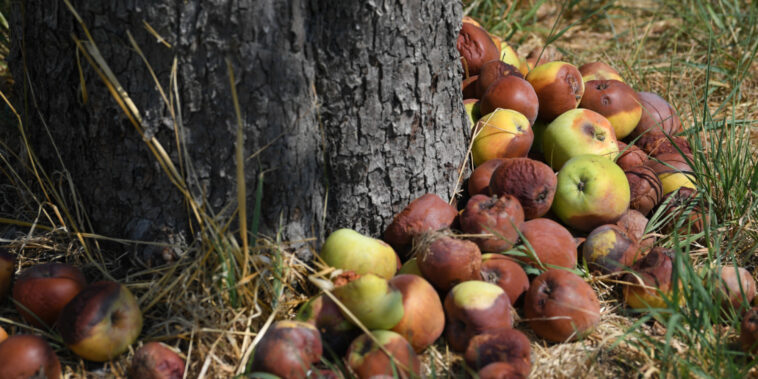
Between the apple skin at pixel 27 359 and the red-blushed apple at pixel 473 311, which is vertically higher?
the red-blushed apple at pixel 473 311

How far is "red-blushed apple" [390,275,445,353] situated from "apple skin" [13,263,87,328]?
3.66ft

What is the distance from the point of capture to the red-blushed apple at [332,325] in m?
2.15

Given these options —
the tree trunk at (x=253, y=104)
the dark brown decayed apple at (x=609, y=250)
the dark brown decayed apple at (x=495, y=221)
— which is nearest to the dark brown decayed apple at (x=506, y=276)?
the dark brown decayed apple at (x=495, y=221)

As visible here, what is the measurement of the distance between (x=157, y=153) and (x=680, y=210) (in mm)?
2168

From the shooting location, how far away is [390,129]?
2504 mm

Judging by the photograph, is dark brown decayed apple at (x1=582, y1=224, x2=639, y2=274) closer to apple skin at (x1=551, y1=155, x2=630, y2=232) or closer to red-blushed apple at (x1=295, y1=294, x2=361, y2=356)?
apple skin at (x1=551, y1=155, x2=630, y2=232)

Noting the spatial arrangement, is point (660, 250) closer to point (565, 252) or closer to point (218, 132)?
point (565, 252)

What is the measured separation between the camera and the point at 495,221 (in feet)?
8.04

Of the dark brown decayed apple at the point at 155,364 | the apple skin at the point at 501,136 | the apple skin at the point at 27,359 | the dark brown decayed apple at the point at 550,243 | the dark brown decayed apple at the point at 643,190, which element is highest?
the apple skin at the point at 501,136

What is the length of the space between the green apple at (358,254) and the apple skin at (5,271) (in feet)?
3.69

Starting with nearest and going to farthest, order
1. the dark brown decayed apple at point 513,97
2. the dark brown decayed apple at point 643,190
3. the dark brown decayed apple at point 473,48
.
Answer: the dark brown decayed apple at point 643,190 → the dark brown decayed apple at point 513,97 → the dark brown decayed apple at point 473,48

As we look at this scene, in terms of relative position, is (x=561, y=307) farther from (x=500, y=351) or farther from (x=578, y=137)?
(x=578, y=137)

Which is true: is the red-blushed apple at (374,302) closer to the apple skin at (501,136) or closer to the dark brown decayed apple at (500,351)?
the dark brown decayed apple at (500,351)

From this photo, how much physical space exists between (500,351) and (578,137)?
1.23m
